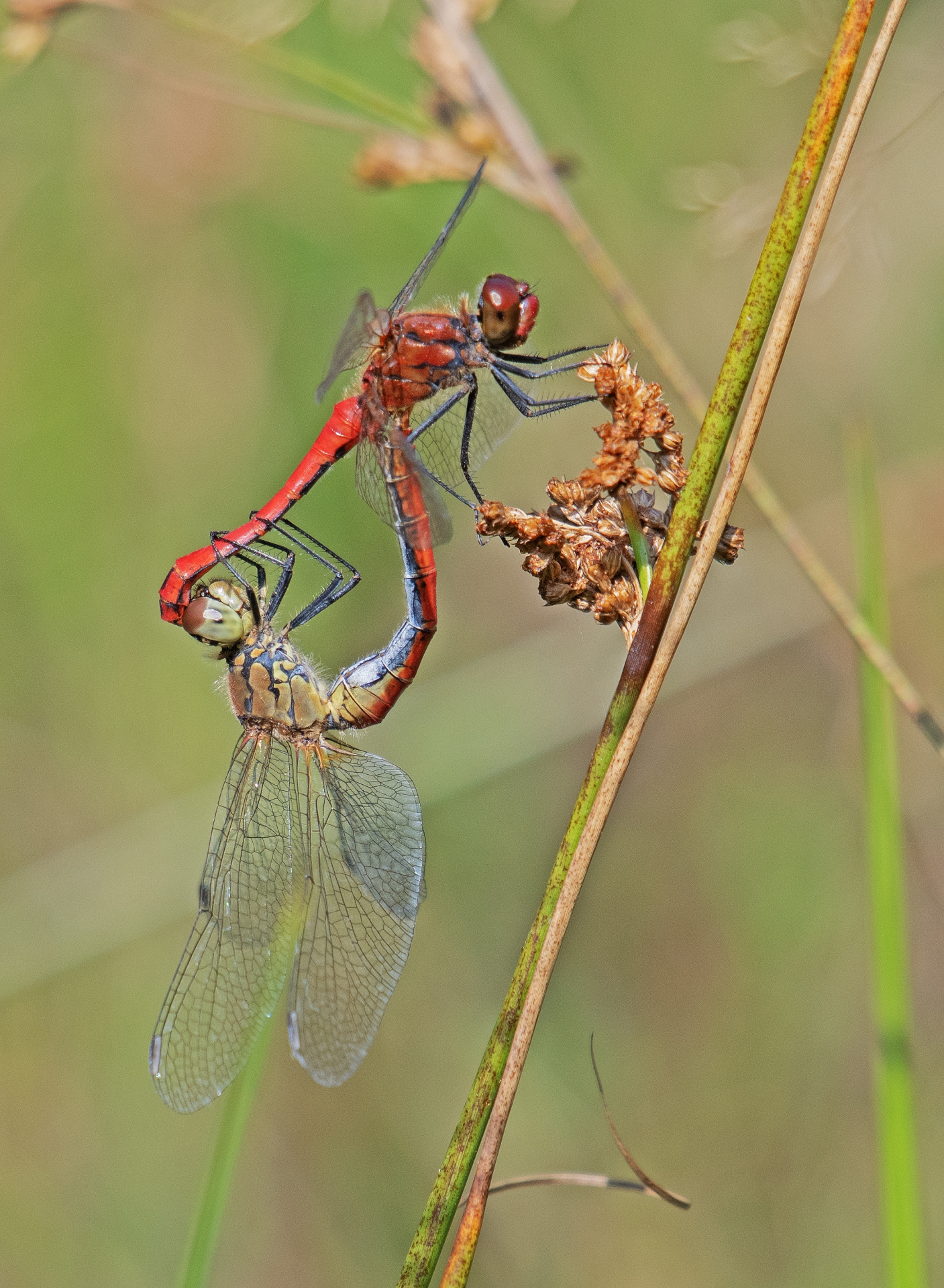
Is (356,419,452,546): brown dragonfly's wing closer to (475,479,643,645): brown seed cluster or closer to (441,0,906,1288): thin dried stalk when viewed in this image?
(475,479,643,645): brown seed cluster

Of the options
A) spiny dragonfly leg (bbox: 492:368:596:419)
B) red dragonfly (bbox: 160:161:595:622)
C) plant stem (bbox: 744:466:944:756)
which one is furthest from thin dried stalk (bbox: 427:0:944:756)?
spiny dragonfly leg (bbox: 492:368:596:419)

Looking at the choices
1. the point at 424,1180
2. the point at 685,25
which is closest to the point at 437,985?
the point at 424,1180

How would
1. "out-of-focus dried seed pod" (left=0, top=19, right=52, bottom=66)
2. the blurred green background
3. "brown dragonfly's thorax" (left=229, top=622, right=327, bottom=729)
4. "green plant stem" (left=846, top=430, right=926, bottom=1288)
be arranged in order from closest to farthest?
"green plant stem" (left=846, top=430, right=926, bottom=1288) → "out-of-focus dried seed pod" (left=0, top=19, right=52, bottom=66) → "brown dragonfly's thorax" (left=229, top=622, right=327, bottom=729) → the blurred green background

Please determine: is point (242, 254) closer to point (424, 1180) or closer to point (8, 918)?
point (8, 918)

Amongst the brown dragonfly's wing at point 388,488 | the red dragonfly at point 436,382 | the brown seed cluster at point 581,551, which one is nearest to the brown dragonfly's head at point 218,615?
the red dragonfly at point 436,382

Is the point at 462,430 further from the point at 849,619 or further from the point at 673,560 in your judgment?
the point at 673,560

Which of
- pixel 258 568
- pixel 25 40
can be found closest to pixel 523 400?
pixel 258 568

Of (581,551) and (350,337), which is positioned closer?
(581,551)
